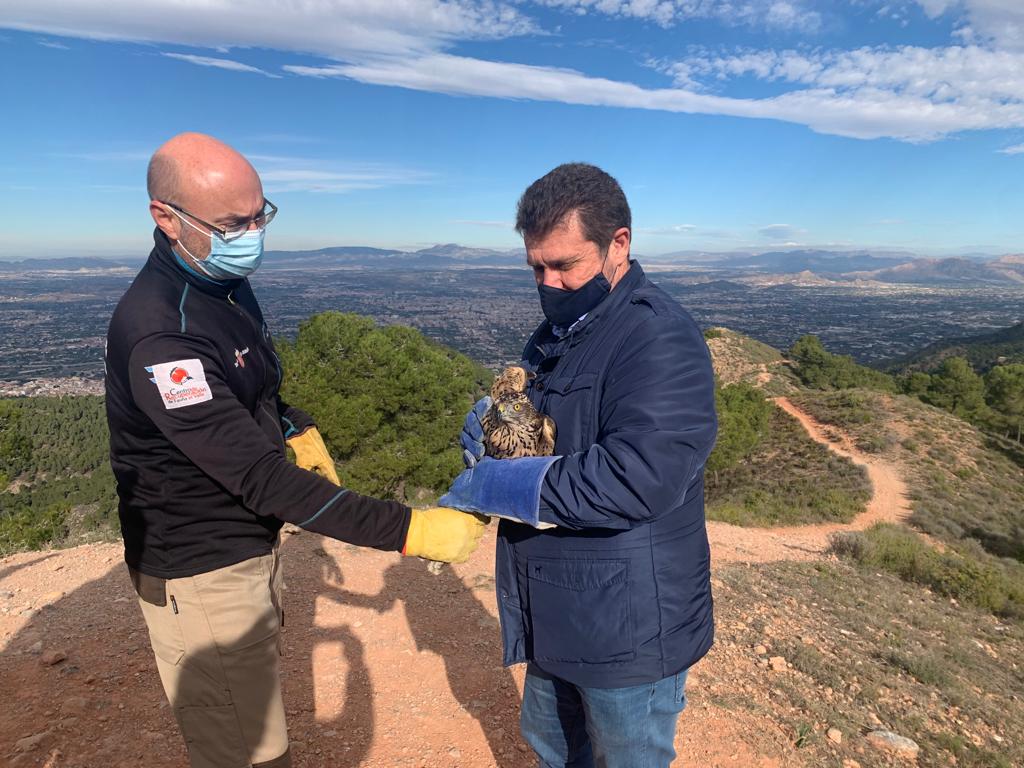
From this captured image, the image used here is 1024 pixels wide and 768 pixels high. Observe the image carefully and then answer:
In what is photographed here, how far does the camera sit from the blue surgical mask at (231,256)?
6.59 feet

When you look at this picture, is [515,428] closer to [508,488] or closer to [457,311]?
[508,488]

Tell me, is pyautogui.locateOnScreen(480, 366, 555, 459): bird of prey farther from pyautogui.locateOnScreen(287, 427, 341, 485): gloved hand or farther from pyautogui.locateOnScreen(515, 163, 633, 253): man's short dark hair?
pyautogui.locateOnScreen(287, 427, 341, 485): gloved hand

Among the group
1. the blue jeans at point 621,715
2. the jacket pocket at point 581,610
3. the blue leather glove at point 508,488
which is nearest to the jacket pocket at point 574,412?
the blue leather glove at point 508,488

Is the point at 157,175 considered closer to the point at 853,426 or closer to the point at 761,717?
the point at 761,717

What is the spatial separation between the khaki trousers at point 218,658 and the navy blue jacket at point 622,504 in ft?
3.39

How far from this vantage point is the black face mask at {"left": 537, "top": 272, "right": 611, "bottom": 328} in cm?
189

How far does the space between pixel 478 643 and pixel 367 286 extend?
4862 inches

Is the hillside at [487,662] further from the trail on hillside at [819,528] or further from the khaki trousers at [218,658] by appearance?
the khaki trousers at [218,658]

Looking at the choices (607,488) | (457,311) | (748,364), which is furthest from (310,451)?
(457,311)

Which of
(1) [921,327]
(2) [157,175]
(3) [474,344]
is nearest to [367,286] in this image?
(3) [474,344]

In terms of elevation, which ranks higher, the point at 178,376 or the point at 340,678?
the point at 178,376

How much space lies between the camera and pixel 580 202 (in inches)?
71.3

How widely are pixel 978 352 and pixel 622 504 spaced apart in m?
68.2

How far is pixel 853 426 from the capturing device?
2334 centimetres
